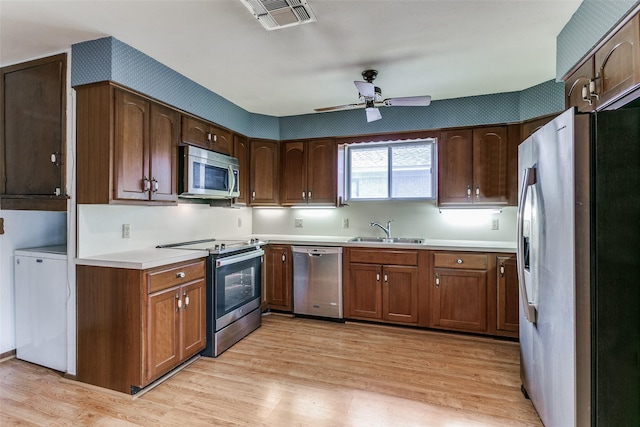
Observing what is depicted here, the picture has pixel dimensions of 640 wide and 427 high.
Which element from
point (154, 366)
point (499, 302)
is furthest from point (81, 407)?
point (499, 302)

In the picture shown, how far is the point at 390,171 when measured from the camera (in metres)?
4.05

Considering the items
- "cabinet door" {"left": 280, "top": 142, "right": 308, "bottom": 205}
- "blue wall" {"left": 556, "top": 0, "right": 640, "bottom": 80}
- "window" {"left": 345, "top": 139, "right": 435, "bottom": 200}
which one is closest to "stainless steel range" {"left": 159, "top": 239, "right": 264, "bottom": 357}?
"cabinet door" {"left": 280, "top": 142, "right": 308, "bottom": 205}

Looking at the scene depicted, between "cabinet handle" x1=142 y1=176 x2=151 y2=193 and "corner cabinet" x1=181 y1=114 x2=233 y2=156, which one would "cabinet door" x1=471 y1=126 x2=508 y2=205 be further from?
"cabinet handle" x1=142 y1=176 x2=151 y2=193

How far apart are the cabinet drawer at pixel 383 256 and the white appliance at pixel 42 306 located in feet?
8.46

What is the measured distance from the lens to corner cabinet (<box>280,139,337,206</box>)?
4.05 metres

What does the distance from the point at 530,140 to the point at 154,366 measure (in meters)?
2.90

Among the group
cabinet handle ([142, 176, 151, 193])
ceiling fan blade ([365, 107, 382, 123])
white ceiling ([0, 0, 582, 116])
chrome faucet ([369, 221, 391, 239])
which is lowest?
chrome faucet ([369, 221, 391, 239])

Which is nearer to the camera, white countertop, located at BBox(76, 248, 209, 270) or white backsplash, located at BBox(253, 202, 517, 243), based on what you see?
white countertop, located at BBox(76, 248, 209, 270)

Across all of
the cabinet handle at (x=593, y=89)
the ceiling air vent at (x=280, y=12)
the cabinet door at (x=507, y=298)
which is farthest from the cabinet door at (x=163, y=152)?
the cabinet door at (x=507, y=298)

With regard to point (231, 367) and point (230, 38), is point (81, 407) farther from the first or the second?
point (230, 38)

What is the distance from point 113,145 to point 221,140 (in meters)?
1.32

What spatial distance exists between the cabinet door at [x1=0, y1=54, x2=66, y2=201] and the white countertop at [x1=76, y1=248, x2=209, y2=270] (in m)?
0.58

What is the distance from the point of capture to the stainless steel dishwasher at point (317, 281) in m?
3.65

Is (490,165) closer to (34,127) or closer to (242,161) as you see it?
(242,161)
